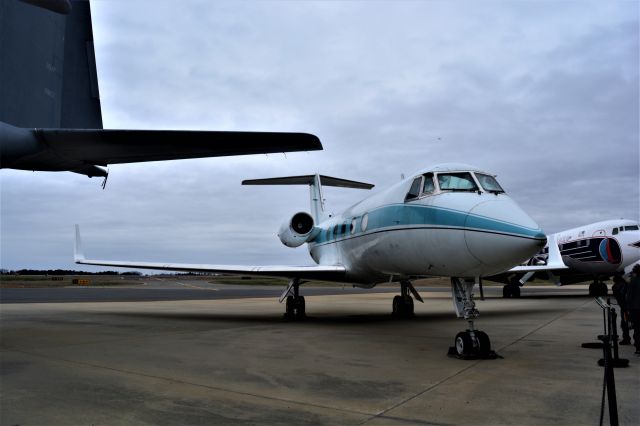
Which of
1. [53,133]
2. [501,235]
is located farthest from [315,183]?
[53,133]

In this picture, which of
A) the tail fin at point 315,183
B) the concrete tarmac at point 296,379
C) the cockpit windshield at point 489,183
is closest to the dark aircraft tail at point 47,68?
the concrete tarmac at point 296,379

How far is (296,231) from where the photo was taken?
15.0 metres

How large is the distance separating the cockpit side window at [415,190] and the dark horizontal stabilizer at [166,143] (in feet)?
12.4

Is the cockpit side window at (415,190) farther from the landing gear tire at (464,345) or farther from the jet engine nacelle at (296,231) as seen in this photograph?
the jet engine nacelle at (296,231)

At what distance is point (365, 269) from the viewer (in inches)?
482

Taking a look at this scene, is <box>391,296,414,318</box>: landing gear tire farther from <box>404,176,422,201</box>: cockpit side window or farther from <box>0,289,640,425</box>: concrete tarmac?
Answer: <box>404,176,422,201</box>: cockpit side window

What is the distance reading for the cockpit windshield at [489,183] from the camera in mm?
7781

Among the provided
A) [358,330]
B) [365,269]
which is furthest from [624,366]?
[365,269]

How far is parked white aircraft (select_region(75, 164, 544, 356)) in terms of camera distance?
679cm

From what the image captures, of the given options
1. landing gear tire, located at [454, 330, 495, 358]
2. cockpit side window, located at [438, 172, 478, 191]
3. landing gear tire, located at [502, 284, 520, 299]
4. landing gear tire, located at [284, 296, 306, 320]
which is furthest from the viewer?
landing gear tire, located at [502, 284, 520, 299]

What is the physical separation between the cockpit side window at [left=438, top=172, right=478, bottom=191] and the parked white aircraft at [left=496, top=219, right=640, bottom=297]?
1599 centimetres

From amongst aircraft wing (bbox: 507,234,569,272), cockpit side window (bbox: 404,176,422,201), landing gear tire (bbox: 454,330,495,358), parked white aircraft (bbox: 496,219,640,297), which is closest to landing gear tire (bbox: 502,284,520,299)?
parked white aircraft (bbox: 496,219,640,297)

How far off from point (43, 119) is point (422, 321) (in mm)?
10140

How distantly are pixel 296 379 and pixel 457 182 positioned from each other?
14.1 ft
